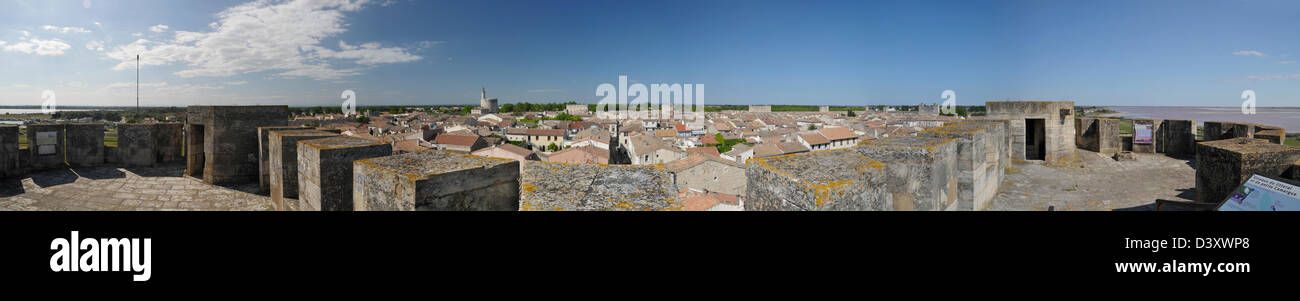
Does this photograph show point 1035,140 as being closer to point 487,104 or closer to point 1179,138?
point 1179,138

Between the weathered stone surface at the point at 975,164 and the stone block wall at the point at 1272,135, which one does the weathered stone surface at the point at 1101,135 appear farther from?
the weathered stone surface at the point at 975,164

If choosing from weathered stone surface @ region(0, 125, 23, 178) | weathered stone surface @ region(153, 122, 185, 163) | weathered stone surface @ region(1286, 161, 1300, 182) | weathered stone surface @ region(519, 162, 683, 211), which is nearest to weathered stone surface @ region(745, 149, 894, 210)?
weathered stone surface @ region(519, 162, 683, 211)

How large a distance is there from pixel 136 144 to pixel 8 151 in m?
1.35

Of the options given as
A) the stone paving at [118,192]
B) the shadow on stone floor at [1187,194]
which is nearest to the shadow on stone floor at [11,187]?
the stone paving at [118,192]

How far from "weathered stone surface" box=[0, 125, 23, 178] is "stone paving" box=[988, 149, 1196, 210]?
45.3 ft

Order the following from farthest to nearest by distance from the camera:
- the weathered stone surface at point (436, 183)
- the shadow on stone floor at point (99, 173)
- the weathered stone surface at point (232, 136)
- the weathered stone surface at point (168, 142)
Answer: the weathered stone surface at point (168, 142)
the shadow on stone floor at point (99, 173)
the weathered stone surface at point (232, 136)
the weathered stone surface at point (436, 183)

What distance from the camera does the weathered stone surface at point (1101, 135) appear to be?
512 inches

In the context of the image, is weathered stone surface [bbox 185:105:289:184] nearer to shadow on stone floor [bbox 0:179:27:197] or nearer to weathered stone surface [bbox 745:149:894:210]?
shadow on stone floor [bbox 0:179:27:197]

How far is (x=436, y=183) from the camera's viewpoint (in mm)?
2775

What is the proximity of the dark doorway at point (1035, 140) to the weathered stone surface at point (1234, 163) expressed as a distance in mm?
4841
